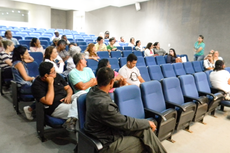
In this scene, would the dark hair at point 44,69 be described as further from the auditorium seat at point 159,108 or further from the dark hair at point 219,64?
the dark hair at point 219,64

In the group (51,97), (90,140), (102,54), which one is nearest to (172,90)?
(90,140)

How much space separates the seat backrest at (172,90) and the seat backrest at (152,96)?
0.16m

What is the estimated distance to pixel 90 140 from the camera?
4.75 ft

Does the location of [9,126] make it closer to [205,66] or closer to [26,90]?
[26,90]

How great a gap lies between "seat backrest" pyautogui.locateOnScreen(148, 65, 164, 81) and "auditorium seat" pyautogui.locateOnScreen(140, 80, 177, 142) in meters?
1.59

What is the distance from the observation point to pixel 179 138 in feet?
8.04

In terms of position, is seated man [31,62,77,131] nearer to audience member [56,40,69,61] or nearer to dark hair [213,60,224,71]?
audience member [56,40,69,61]

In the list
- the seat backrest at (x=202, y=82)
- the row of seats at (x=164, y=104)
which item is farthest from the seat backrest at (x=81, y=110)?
the seat backrest at (x=202, y=82)

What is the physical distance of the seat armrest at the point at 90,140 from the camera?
139 cm

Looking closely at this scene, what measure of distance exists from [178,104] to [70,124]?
56.0 inches

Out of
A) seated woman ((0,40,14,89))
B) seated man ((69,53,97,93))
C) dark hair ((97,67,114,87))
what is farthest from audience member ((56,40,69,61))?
dark hair ((97,67,114,87))

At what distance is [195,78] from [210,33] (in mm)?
5640

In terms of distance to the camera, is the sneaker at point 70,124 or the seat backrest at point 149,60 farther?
the seat backrest at point 149,60

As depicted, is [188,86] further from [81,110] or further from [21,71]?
[21,71]
